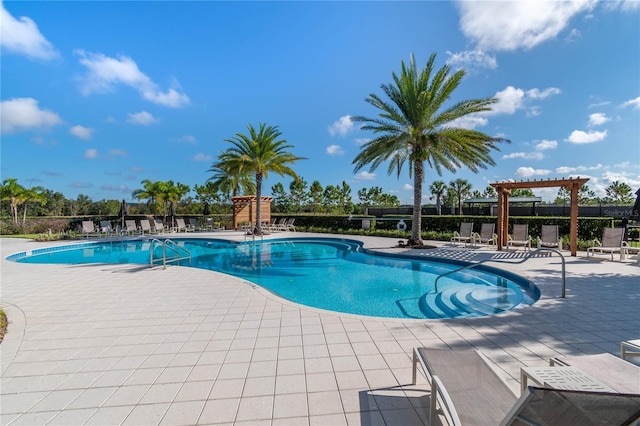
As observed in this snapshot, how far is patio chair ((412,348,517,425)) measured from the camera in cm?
169

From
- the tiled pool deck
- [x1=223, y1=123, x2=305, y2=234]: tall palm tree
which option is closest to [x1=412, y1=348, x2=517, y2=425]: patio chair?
the tiled pool deck

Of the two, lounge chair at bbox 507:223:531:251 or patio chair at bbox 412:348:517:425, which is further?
lounge chair at bbox 507:223:531:251

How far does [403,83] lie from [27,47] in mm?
14553

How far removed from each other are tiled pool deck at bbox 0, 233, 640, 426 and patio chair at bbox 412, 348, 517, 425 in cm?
41

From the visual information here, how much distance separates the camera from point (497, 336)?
3.66m

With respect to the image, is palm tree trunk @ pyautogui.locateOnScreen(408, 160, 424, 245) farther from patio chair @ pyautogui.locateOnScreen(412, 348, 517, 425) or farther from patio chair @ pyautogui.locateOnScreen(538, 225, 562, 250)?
patio chair @ pyautogui.locateOnScreen(412, 348, 517, 425)

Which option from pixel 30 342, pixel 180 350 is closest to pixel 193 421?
pixel 180 350

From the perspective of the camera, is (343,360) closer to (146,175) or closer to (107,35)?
(107,35)

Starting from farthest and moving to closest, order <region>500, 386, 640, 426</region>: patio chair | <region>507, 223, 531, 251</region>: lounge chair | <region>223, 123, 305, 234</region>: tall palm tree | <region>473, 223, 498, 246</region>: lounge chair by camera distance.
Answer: <region>223, 123, 305, 234</region>: tall palm tree, <region>473, 223, 498, 246</region>: lounge chair, <region>507, 223, 531, 251</region>: lounge chair, <region>500, 386, 640, 426</region>: patio chair

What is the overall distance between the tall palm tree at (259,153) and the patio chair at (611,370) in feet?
54.1

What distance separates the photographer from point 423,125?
11750mm

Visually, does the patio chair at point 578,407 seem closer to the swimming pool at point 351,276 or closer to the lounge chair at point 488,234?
the swimming pool at point 351,276

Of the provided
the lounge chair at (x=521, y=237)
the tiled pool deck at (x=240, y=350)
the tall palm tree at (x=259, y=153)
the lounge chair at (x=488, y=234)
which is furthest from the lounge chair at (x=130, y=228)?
the lounge chair at (x=521, y=237)

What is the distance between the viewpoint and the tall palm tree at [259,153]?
1759cm
